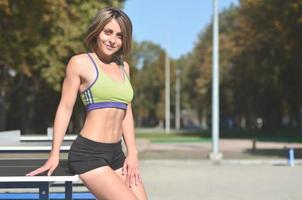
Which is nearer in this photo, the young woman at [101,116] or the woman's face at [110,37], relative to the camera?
the young woman at [101,116]

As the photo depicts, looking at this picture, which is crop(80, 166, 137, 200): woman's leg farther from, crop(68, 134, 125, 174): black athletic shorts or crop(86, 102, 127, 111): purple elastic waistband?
crop(86, 102, 127, 111): purple elastic waistband

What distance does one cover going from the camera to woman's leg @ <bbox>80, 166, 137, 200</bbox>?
3.66m

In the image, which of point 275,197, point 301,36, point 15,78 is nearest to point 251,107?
point 15,78

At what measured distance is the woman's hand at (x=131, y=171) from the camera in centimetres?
390

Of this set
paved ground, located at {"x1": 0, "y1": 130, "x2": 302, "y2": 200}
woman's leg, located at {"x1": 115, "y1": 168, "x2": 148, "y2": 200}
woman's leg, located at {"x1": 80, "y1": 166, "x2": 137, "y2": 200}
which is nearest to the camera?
woman's leg, located at {"x1": 80, "y1": 166, "x2": 137, "y2": 200}

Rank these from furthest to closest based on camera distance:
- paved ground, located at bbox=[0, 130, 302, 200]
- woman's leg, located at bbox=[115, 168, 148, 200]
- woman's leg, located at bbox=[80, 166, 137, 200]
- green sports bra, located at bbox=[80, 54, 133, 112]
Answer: paved ground, located at bbox=[0, 130, 302, 200]
woman's leg, located at bbox=[115, 168, 148, 200]
green sports bra, located at bbox=[80, 54, 133, 112]
woman's leg, located at bbox=[80, 166, 137, 200]

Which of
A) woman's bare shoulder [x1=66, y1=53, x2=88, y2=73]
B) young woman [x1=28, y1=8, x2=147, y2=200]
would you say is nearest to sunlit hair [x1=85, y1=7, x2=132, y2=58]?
young woman [x1=28, y1=8, x2=147, y2=200]

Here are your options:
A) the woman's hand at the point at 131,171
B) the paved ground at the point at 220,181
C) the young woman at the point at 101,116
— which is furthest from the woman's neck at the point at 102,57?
the paved ground at the point at 220,181

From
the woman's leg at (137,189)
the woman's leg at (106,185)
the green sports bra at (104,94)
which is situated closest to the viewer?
the woman's leg at (106,185)

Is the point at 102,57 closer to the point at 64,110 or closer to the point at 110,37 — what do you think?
the point at 110,37

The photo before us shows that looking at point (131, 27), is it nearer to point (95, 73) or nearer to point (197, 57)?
point (95, 73)

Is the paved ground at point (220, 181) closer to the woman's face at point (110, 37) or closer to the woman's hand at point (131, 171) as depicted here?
the woman's hand at point (131, 171)

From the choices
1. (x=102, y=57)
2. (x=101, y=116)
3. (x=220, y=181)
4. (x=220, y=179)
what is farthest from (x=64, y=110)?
(x=220, y=179)

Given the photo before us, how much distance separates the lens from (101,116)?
12.4 ft
